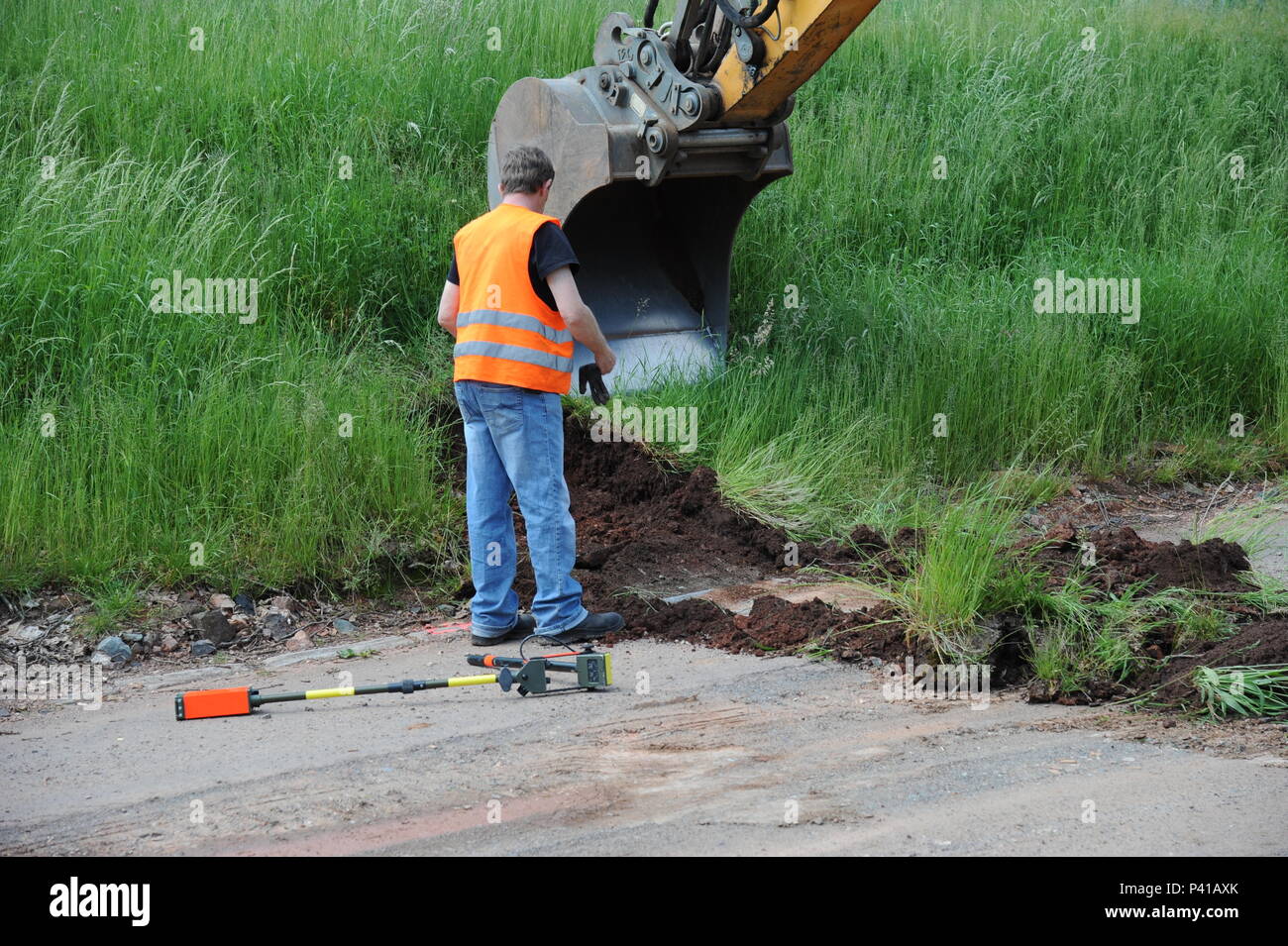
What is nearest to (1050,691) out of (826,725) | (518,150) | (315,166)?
(826,725)

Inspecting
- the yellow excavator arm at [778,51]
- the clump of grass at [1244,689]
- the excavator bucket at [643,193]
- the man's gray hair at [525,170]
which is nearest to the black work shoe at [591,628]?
the man's gray hair at [525,170]

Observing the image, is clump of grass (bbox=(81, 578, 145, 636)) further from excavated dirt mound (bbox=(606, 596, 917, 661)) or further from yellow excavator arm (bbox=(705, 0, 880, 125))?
yellow excavator arm (bbox=(705, 0, 880, 125))

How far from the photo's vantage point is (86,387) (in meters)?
6.74

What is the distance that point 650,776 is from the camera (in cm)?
420

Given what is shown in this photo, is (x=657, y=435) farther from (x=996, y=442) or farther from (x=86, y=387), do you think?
(x=86, y=387)

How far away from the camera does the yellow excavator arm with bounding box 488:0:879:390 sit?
700 cm

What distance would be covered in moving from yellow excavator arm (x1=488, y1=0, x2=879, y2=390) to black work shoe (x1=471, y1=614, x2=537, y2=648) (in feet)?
8.03

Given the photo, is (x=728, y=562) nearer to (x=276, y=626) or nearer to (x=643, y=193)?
(x=276, y=626)

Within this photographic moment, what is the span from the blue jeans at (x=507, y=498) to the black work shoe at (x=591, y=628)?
A: 0.03 metres

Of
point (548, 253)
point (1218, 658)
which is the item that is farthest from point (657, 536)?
point (1218, 658)

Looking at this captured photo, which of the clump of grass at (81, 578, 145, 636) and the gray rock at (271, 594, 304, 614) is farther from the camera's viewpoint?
the gray rock at (271, 594, 304, 614)

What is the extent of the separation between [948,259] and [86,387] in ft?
21.8

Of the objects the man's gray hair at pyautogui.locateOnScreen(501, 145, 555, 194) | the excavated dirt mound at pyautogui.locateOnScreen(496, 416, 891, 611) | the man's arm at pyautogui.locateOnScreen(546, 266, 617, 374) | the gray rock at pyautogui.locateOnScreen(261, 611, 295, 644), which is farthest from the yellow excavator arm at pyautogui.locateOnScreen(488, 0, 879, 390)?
the gray rock at pyautogui.locateOnScreen(261, 611, 295, 644)

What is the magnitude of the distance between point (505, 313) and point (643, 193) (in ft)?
11.2
